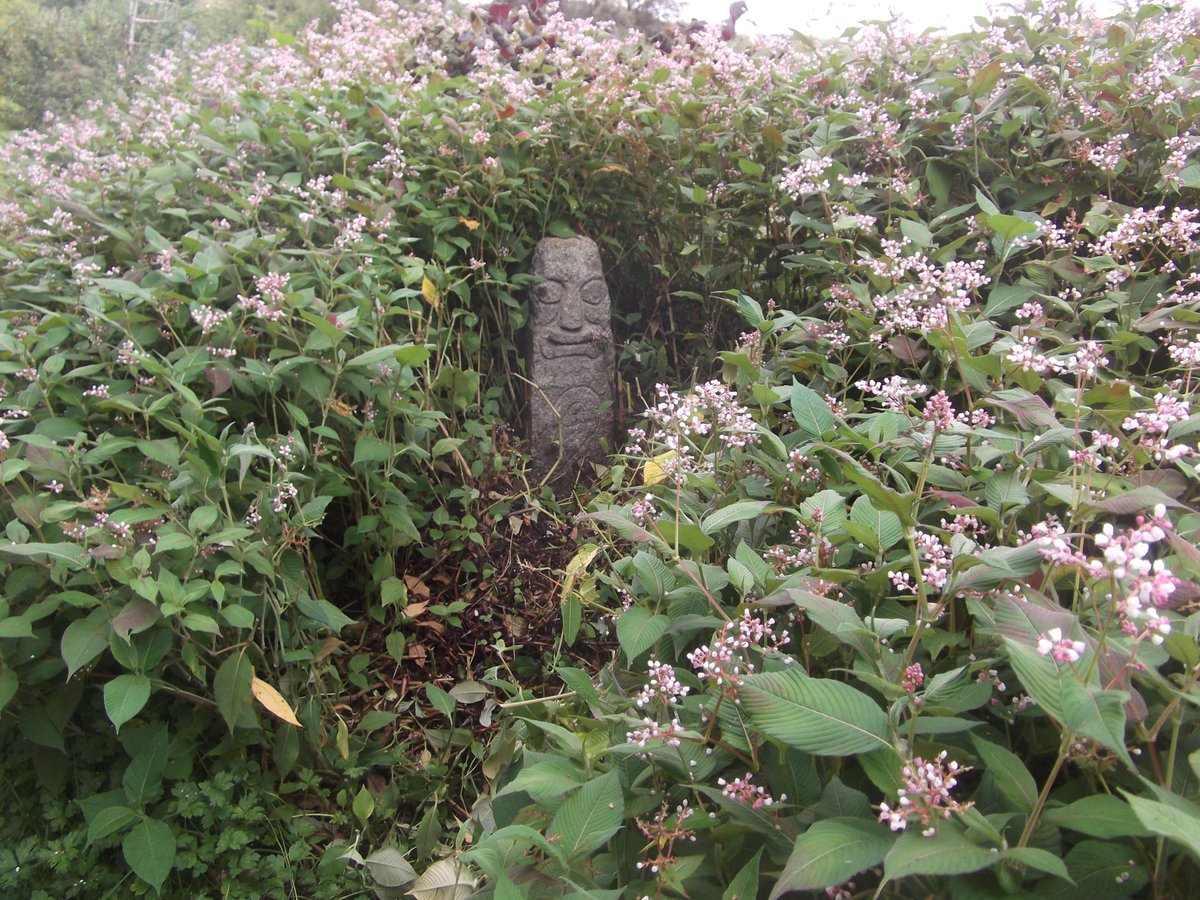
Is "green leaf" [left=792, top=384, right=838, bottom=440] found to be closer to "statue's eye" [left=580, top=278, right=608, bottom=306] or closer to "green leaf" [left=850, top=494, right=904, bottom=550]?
"green leaf" [left=850, top=494, right=904, bottom=550]

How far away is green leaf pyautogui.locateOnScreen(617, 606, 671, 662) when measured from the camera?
1.21m

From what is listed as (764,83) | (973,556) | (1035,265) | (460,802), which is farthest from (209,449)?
(764,83)

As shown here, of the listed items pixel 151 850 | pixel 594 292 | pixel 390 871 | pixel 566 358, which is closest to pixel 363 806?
pixel 390 871

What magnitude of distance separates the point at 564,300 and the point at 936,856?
2.60 m

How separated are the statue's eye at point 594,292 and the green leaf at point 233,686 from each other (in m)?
1.89

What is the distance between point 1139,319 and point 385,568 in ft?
6.38

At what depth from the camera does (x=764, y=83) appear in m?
2.88

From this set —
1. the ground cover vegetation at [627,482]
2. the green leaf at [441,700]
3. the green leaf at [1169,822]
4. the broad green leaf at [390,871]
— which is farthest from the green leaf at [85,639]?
the green leaf at [1169,822]

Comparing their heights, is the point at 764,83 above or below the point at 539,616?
above

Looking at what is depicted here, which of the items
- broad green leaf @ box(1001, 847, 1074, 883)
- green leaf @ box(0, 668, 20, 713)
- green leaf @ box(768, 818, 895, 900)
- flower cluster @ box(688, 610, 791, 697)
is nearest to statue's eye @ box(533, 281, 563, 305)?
green leaf @ box(0, 668, 20, 713)

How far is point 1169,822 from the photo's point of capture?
681mm

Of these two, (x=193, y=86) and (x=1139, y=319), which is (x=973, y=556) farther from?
(x=193, y=86)

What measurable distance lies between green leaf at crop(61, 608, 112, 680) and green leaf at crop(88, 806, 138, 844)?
308 millimetres

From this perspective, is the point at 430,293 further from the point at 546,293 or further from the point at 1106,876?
the point at 1106,876
